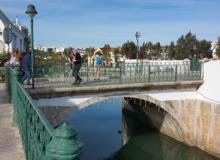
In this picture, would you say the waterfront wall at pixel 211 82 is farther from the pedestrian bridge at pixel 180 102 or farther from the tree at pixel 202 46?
the tree at pixel 202 46

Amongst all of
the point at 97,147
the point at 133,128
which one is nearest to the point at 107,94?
the point at 97,147

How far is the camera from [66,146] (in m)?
1.68

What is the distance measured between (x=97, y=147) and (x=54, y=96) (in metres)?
4.92

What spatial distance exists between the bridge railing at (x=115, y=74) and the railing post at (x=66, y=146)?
391 inches

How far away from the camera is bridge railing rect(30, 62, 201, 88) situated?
11.7 metres

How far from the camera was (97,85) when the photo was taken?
12.5 metres

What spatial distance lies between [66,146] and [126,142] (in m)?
15.6

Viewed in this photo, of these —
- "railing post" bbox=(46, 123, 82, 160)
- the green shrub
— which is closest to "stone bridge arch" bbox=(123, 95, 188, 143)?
the green shrub

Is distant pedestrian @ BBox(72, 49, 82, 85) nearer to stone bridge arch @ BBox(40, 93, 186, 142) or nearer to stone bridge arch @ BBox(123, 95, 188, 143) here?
stone bridge arch @ BBox(40, 93, 186, 142)

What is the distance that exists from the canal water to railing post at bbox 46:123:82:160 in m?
11.6

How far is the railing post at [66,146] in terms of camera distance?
167cm

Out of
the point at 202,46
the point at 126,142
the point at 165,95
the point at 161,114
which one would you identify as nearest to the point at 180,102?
the point at 165,95

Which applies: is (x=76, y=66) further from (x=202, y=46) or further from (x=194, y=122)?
(x=202, y=46)

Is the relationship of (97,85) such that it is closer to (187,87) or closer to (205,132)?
(187,87)
